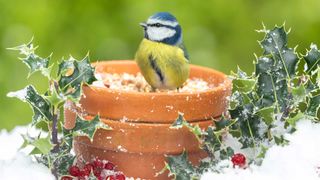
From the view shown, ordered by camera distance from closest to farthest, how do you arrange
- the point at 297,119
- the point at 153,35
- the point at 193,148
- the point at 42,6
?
the point at 297,119
the point at 193,148
the point at 153,35
the point at 42,6

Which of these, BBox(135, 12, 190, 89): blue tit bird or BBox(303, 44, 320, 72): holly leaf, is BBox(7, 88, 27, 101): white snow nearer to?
BBox(135, 12, 190, 89): blue tit bird

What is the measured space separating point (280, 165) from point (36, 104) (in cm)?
53

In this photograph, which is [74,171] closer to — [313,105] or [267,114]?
[267,114]

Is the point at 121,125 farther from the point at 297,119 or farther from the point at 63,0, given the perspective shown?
the point at 63,0

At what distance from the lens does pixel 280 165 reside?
1.48m

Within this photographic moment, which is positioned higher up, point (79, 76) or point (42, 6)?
point (42, 6)

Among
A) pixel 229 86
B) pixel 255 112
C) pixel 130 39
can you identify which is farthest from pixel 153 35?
pixel 130 39

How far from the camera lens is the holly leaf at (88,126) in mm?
1552

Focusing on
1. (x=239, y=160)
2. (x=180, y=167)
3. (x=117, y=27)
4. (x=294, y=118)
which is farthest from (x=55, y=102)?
(x=117, y=27)

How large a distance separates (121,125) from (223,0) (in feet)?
4.57

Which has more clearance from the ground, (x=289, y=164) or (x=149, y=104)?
(x=149, y=104)

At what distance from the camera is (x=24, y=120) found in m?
2.84

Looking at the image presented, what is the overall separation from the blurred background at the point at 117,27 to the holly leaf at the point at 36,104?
1246 millimetres

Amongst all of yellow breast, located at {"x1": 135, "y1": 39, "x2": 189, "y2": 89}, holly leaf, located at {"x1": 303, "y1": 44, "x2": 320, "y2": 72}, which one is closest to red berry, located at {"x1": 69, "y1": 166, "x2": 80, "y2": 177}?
yellow breast, located at {"x1": 135, "y1": 39, "x2": 189, "y2": 89}
